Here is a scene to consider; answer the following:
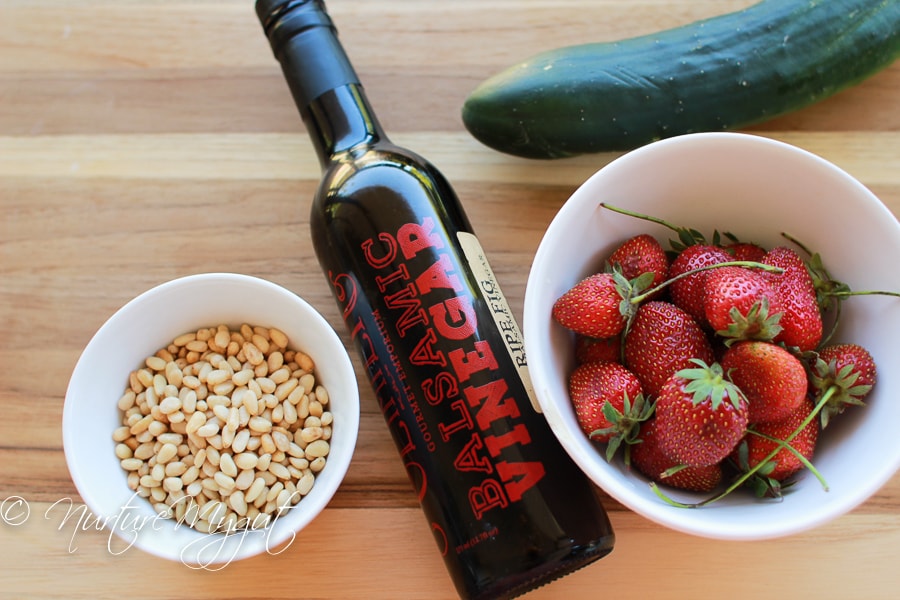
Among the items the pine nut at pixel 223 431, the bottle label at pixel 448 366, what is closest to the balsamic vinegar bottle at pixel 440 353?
the bottle label at pixel 448 366

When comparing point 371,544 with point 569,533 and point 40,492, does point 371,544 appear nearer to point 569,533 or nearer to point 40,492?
point 569,533

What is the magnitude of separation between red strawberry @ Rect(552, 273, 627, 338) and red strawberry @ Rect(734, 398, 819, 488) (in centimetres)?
15

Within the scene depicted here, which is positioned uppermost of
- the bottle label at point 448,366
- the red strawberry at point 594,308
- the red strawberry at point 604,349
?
the red strawberry at point 594,308

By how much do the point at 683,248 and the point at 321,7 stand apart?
1.43ft

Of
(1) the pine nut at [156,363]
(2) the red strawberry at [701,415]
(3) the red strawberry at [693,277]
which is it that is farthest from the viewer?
(1) the pine nut at [156,363]

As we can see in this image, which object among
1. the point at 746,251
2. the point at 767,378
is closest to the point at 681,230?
the point at 746,251

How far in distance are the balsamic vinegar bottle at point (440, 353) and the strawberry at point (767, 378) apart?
19 cm

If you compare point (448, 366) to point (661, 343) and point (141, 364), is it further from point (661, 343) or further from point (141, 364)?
point (141, 364)

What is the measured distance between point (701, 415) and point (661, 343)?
3.5 inches

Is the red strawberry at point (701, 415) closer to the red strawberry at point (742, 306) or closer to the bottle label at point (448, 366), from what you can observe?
the red strawberry at point (742, 306)

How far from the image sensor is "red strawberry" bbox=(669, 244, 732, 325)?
0.70 metres

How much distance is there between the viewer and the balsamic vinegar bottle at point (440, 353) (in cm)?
72

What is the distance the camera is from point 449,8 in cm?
97

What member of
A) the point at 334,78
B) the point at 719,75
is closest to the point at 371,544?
the point at 334,78
